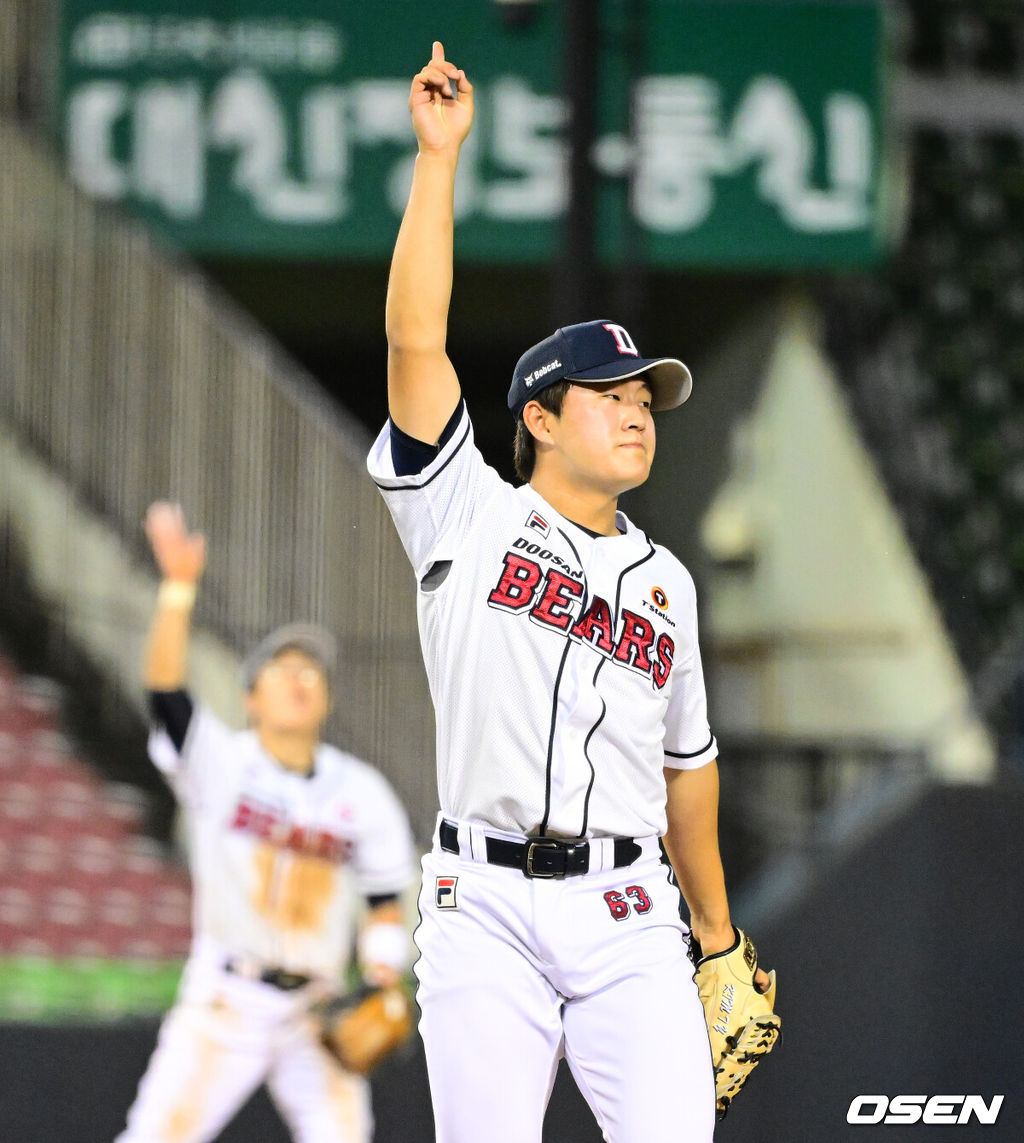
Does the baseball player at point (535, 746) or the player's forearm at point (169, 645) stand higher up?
the baseball player at point (535, 746)

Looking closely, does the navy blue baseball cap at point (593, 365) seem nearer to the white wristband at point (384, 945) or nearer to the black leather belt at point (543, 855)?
the black leather belt at point (543, 855)

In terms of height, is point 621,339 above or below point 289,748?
above

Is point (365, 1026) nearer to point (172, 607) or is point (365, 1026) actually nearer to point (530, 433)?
point (172, 607)

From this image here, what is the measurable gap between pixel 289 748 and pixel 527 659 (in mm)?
2797

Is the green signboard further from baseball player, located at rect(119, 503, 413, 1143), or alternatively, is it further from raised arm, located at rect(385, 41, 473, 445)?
raised arm, located at rect(385, 41, 473, 445)

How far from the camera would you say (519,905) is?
2.48 metres

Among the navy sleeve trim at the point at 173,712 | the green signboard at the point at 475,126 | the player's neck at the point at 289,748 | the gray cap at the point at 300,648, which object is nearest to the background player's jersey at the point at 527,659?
the navy sleeve trim at the point at 173,712

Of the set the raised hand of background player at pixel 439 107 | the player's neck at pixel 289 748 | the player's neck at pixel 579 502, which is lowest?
the player's neck at pixel 289 748

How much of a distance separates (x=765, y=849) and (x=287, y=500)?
3.07 metres

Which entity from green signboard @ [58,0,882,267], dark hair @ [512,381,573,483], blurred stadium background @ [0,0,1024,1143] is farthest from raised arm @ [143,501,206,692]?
green signboard @ [58,0,882,267]

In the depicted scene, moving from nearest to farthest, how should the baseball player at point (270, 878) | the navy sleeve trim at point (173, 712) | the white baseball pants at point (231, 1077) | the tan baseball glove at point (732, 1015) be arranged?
the tan baseball glove at point (732, 1015) → the white baseball pants at point (231, 1077) → the baseball player at point (270, 878) → the navy sleeve trim at point (173, 712)

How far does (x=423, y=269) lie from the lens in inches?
95.1

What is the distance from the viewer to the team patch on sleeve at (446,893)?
8.23 feet

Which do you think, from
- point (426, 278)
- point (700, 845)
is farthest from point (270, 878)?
point (426, 278)
